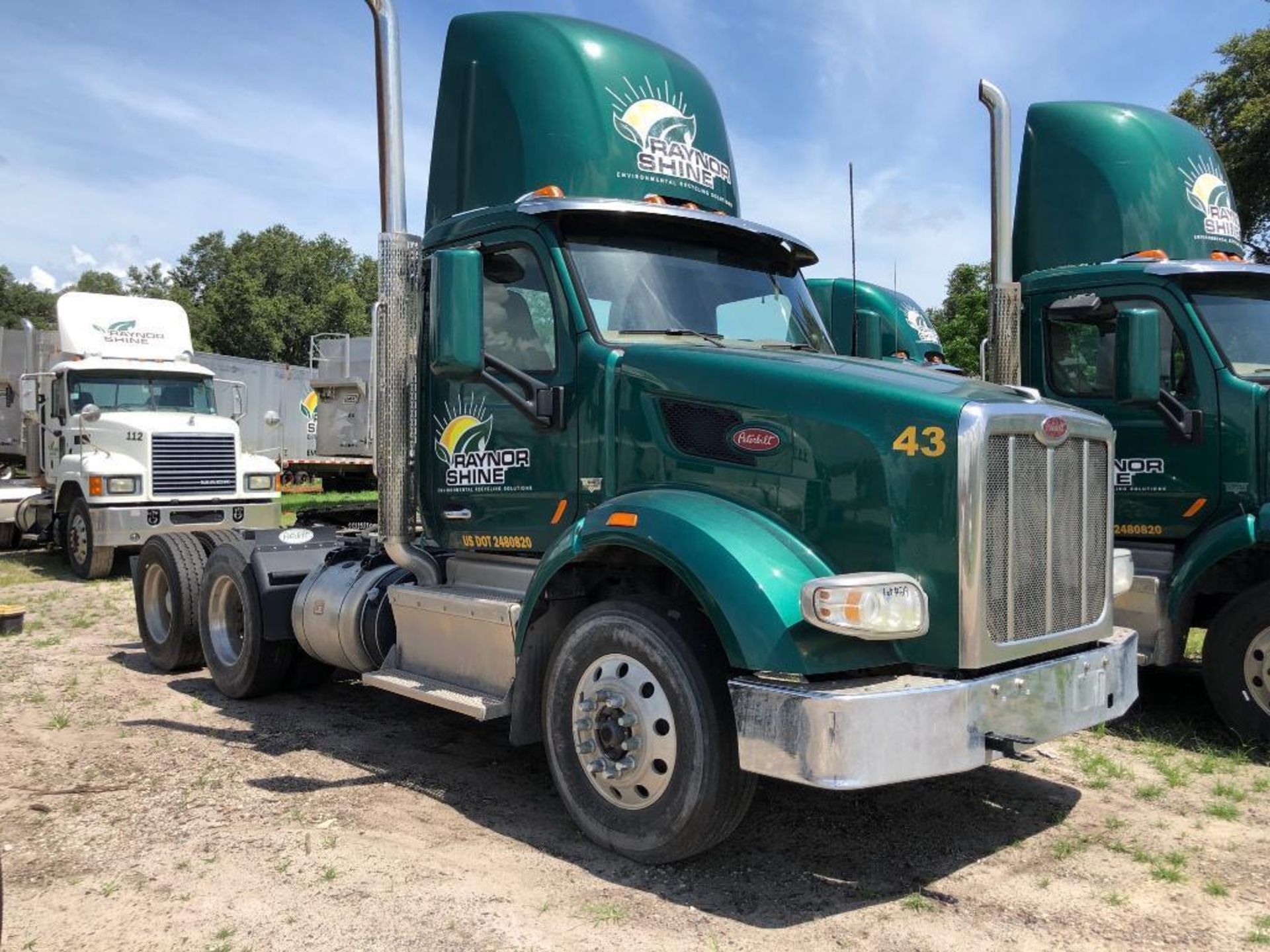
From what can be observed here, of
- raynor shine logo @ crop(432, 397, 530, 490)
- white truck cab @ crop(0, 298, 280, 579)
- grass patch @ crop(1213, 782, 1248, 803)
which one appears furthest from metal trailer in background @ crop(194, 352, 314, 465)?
grass patch @ crop(1213, 782, 1248, 803)

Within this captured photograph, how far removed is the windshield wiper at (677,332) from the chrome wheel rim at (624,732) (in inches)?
58.4

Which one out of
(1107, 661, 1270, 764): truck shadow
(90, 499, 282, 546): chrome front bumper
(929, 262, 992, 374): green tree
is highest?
(929, 262, 992, 374): green tree

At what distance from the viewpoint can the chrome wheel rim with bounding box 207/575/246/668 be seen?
7152 mm

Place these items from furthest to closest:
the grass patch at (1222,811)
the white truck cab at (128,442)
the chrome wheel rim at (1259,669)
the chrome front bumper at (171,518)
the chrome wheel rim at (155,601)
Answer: the white truck cab at (128,442), the chrome front bumper at (171,518), the chrome wheel rim at (155,601), the chrome wheel rim at (1259,669), the grass patch at (1222,811)

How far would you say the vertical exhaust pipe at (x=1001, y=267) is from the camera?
6840 millimetres

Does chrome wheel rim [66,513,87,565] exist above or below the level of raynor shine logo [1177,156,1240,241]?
below

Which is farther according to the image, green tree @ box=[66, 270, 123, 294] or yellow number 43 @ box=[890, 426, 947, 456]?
green tree @ box=[66, 270, 123, 294]

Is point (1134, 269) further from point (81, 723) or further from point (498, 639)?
point (81, 723)

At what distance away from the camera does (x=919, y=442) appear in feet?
12.5

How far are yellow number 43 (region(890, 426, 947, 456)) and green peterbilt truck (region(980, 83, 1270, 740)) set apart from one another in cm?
286

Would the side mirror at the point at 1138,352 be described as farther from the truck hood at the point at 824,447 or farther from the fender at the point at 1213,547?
the truck hood at the point at 824,447

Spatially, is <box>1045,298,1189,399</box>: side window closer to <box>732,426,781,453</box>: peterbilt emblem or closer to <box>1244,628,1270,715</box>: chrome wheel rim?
<box>1244,628,1270,715</box>: chrome wheel rim

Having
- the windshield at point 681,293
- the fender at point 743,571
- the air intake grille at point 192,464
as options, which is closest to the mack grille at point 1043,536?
the fender at point 743,571

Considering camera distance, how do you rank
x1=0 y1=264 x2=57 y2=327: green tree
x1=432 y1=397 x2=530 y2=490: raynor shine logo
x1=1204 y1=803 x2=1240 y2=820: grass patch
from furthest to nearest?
x1=0 y1=264 x2=57 y2=327: green tree < x1=432 y1=397 x2=530 y2=490: raynor shine logo < x1=1204 y1=803 x2=1240 y2=820: grass patch
